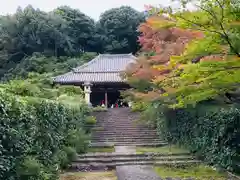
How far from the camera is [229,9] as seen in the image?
4.21m

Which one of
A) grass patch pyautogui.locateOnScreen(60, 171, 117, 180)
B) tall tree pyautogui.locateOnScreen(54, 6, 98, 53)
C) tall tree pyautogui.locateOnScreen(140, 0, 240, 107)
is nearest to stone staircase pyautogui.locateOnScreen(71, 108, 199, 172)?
grass patch pyautogui.locateOnScreen(60, 171, 117, 180)

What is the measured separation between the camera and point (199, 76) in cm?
534

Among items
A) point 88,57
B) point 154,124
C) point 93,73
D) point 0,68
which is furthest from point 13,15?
point 154,124

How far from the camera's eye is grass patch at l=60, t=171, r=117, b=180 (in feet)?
28.5

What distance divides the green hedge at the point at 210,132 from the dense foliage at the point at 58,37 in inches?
841

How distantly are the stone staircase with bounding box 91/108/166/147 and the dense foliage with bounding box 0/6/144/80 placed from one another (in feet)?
46.8

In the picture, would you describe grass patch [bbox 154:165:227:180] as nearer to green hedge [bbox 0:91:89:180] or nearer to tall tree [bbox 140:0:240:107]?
green hedge [bbox 0:91:89:180]

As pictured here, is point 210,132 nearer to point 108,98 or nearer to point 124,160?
point 124,160

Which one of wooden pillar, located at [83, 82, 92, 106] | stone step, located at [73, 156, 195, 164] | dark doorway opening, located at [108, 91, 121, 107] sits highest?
wooden pillar, located at [83, 82, 92, 106]

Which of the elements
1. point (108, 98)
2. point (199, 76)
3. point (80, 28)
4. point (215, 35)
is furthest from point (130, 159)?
point (80, 28)

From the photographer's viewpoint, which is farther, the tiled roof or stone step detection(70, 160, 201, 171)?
the tiled roof

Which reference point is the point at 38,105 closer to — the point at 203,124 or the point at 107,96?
the point at 203,124

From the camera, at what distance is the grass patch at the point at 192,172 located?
852 cm

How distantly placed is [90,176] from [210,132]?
13.7 feet
